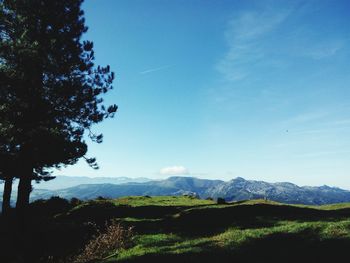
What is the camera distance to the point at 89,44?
1325 inches

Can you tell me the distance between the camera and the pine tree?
29312mm

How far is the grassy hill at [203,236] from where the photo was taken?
50.7 feet

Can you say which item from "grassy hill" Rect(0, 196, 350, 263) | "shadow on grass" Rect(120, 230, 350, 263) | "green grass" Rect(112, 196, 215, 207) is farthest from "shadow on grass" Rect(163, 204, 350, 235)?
"green grass" Rect(112, 196, 215, 207)

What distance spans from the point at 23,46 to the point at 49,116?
6.52 metres

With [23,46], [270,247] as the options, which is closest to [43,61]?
[23,46]

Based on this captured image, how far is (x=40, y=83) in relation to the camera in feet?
100

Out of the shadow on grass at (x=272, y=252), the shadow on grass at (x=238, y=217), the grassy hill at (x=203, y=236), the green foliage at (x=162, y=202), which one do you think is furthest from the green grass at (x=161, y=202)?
the shadow on grass at (x=272, y=252)

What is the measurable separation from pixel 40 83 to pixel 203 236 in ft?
65.8

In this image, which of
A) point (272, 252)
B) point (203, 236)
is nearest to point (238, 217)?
point (203, 236)

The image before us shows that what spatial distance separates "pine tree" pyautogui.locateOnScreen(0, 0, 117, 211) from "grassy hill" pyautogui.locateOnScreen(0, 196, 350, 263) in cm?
685

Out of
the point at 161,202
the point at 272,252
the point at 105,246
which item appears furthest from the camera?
the point at 161,202

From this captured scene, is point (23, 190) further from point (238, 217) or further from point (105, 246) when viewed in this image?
point (238, 217)

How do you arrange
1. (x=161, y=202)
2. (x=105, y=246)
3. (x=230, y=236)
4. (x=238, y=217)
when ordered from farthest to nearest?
(x=161, y=202), (x=238, y=217), (x=105, y=246), (x=230, y=236)

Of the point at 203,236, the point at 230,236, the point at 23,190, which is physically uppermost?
the point at 23,190
